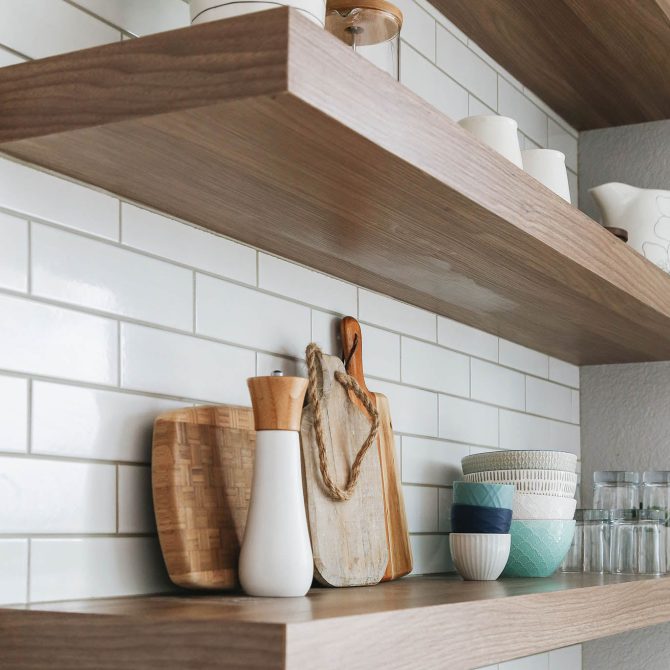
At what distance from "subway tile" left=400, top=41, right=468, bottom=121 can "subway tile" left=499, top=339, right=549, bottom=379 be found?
0.47 m

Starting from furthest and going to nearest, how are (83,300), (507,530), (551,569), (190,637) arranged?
(551,569) → (507,530) → (83,300) → (190,637)

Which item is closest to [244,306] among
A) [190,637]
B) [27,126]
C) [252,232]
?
[252,232]

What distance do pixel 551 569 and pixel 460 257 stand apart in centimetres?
56

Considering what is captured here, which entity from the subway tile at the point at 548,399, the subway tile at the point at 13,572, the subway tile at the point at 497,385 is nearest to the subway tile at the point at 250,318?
the subway tile at the point at 13,572

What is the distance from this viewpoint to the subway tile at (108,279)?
1115mm

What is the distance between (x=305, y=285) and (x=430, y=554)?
543mm

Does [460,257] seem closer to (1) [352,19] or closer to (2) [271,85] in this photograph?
(1) [352,19]

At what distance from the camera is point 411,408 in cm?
181

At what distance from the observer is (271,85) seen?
3.00 ft

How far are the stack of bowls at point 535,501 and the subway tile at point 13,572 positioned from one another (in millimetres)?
915

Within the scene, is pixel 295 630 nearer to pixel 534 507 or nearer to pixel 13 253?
pixel 13 253

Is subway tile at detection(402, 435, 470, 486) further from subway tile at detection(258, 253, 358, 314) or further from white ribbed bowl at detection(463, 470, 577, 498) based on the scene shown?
subway tile at detection(258, 253, 358, 314)

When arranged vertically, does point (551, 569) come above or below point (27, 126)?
below

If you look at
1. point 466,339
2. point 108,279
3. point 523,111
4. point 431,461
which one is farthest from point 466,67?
point 108,279
